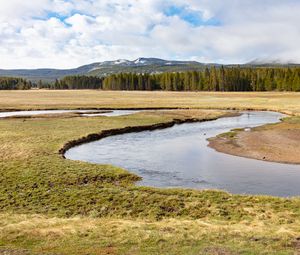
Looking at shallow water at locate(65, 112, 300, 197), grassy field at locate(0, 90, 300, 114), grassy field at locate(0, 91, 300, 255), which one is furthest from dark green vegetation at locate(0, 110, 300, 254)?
grassy field at locate(0, 90, 300, 114)

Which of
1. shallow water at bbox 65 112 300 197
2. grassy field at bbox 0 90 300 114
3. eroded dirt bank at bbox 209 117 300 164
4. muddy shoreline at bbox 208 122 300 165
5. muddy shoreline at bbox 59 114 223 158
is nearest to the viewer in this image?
shallow water at bbox 65 112 300 197

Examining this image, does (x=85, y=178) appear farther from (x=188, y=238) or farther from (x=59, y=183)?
(x=188, y=238)

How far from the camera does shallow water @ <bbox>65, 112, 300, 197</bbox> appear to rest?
26.7m

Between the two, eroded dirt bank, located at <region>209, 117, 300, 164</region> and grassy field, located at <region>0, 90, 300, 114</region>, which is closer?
eroded dirt bank, located at <region>209, 117, 300, 164</region>

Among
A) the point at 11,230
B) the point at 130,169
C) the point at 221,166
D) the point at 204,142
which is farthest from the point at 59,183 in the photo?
the point at 204,142

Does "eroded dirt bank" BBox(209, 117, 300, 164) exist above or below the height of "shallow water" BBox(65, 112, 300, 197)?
above

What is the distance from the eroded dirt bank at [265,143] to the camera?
3638 centimetres

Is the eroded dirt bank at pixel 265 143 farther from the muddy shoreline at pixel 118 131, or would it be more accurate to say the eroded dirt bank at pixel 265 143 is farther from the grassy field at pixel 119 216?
the grassy field at pixel 119 216

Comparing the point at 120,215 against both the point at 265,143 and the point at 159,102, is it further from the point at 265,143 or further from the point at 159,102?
the point at 159,102

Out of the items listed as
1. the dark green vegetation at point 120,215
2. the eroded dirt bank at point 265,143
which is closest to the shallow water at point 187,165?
the eroded dirt bank at point 265,143

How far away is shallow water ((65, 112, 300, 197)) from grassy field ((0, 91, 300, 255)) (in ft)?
9.93

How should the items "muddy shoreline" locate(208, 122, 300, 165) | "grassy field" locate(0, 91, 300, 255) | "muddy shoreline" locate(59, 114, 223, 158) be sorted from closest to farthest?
"grassy field" locate(0, 91, 300, 255) → "muddy shoreline" locate(208, 122, 300, 165) → "muddy shoreline" locate(59, 114, 223, 158)

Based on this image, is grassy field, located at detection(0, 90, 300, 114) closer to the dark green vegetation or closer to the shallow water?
the shallow water

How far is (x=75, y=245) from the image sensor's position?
575 inches
